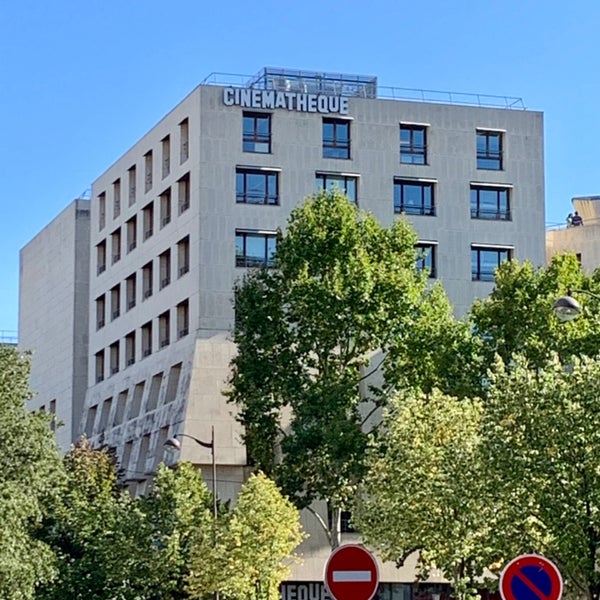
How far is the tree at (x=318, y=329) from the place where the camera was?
58281 millimetres

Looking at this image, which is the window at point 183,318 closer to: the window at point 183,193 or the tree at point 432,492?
the window at point 183,193

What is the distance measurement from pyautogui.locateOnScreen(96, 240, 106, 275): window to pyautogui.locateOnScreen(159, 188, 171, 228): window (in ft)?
32.0

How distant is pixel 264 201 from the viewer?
70000 millimetres

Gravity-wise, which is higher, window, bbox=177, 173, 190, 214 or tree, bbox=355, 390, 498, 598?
window, bbox=177, 173, 190, 214

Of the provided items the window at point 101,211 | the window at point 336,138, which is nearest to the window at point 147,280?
the window at point 101,211

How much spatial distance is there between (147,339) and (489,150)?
1824 centimetres

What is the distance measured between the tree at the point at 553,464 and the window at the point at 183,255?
4012 cm

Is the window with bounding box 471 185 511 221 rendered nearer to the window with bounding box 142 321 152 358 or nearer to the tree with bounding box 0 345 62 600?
the window with bounding box 142 321 152 358

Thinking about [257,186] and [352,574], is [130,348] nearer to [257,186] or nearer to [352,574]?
[257,186]

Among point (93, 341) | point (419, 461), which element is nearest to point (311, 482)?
point (419, 461)

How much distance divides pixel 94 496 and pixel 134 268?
19872 millimetres

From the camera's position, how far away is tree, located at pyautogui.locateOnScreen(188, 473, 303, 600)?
51125mm

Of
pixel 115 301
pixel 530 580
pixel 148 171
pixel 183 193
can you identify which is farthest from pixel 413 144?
pixel 530 580

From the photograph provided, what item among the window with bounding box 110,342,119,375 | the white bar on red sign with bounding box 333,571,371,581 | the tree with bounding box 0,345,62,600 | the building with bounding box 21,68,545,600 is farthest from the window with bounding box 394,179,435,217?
the white bar on red sign with bounding box 333,571,371,581
